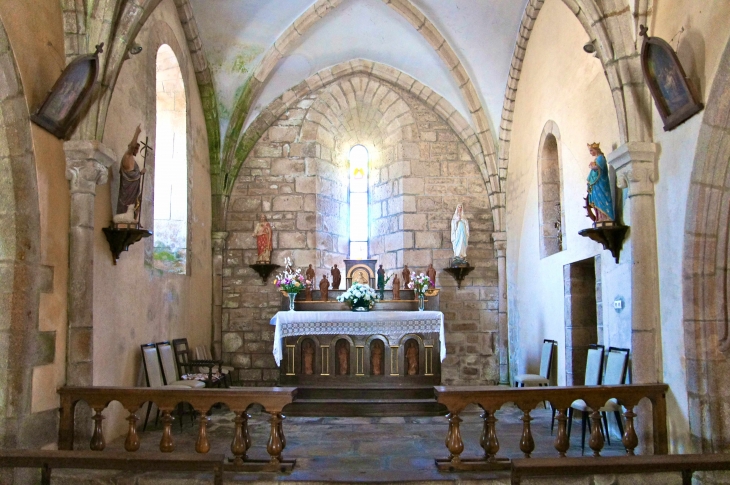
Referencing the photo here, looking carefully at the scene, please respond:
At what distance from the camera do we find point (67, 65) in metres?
5.25

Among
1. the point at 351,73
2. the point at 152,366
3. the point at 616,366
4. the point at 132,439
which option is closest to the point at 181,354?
the point at 152,366

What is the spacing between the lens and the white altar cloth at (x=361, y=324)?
8062 millimetres

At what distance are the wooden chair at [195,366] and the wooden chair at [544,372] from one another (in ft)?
12.2

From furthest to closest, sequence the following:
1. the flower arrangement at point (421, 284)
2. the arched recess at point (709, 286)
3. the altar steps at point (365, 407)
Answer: the flower arrangement at point (421, 284) < the altar steps at point (365, 407) < the arched recess at point (709, 286)

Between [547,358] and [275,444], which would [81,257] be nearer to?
[275,444]

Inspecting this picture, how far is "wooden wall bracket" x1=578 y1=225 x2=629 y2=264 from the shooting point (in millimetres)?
5805

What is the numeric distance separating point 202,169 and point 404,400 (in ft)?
15.1

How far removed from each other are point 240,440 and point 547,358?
4.40 m

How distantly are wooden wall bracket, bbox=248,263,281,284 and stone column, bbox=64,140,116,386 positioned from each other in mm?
4577

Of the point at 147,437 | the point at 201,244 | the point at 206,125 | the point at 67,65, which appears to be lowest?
the point at 147,437

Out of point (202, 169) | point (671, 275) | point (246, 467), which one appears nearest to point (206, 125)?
point (202, 169)

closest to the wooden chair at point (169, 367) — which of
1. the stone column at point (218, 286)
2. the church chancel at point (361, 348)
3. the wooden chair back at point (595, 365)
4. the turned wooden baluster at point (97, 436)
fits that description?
the church chancel at point (361, 348)

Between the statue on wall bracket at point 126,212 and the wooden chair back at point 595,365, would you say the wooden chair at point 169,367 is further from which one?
the wooden chair back at point 595,365

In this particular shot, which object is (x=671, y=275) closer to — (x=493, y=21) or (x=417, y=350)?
(x=417, y=350)
